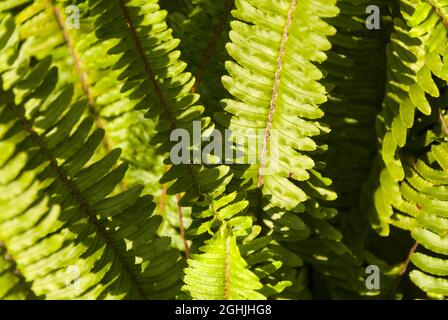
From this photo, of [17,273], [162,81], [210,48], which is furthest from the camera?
[210,48]

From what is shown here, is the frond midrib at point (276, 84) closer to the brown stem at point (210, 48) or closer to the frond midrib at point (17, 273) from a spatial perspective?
the brown stem at point (210, 48)

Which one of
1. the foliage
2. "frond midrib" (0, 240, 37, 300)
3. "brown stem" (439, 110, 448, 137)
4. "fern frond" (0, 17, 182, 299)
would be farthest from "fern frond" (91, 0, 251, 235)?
"brown stem" (439, 110, 448, 137)

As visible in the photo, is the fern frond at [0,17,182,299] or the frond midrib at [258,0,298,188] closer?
the fern frond at [0,17,182,299]

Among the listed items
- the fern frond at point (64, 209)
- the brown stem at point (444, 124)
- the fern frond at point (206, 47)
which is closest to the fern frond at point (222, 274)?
the fern frond at point (64, 209)

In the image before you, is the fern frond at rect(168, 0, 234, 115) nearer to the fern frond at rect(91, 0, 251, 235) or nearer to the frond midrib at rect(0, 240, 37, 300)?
→ the fern frond at rect(91, 0, 251, 235)

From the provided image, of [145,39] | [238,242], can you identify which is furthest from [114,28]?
[238,242]

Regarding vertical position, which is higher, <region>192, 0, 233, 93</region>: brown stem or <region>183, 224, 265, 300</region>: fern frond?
<region>192, 0, 233, 93</region>: brown stem

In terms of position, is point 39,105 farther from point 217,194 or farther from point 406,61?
point 406,61

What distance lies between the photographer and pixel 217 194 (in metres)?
1.26

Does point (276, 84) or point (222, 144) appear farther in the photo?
point (222, 144)

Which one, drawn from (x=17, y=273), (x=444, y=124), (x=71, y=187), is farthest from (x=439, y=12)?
(x=17, y=273)

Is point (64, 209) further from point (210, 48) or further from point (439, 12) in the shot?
point (439, 12)

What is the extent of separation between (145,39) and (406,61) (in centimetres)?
58

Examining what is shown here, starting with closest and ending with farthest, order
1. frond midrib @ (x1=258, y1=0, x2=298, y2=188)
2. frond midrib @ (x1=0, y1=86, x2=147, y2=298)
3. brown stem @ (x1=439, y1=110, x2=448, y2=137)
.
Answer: frond midrib @ (x1=0, y1=86, x2=147, y2=298) < frond midrib @ (x1=258, y1=0, x2=298, y2=188) < brown stem @ (x1=439, y1=110, x2=448, y2=137)
